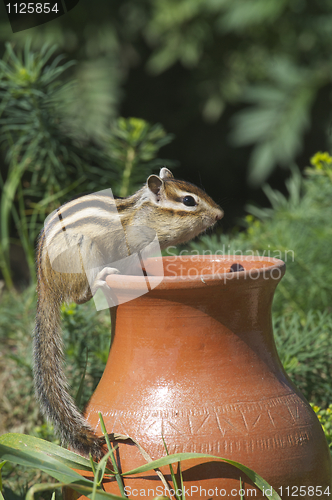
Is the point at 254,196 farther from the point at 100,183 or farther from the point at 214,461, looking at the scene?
the point at 214,461

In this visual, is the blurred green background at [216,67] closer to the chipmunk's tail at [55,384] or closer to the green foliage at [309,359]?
the green foliage at [309,359]

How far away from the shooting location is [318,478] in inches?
49.4

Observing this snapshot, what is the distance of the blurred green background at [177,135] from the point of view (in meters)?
2.38

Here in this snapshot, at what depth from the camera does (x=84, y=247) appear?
1.51 metres

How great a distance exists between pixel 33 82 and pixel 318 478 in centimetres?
231

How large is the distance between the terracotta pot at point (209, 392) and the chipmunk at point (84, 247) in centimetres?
9

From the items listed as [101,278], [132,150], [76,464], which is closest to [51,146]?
[132,150]

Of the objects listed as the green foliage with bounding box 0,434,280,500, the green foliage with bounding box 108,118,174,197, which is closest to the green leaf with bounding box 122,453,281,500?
the green foliage with bounding box 0,434,280,500

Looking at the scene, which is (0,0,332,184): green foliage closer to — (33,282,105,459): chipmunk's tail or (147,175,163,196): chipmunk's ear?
(147,175,163,196): chipmunk's ear

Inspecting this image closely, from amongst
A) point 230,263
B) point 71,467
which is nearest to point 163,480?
point 71,467

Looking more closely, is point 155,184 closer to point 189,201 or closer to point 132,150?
point 189,201

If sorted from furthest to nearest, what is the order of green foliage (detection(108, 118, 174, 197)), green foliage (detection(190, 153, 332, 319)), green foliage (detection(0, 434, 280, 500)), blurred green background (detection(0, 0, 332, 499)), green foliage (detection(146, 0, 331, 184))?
1. green foliage (detection(146, 0, 331, 184))
2. green foliage (detection(108, 118, 174, 197))
3. green foliage (detection(190, 153, 332, 319))
4. blurred green background (detection(0, 0, 332, 499))
5. green foliage (detection(0, 434, 280, 500))

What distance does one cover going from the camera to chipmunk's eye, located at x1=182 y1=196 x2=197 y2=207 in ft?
5.51

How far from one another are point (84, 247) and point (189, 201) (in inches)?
15.4
